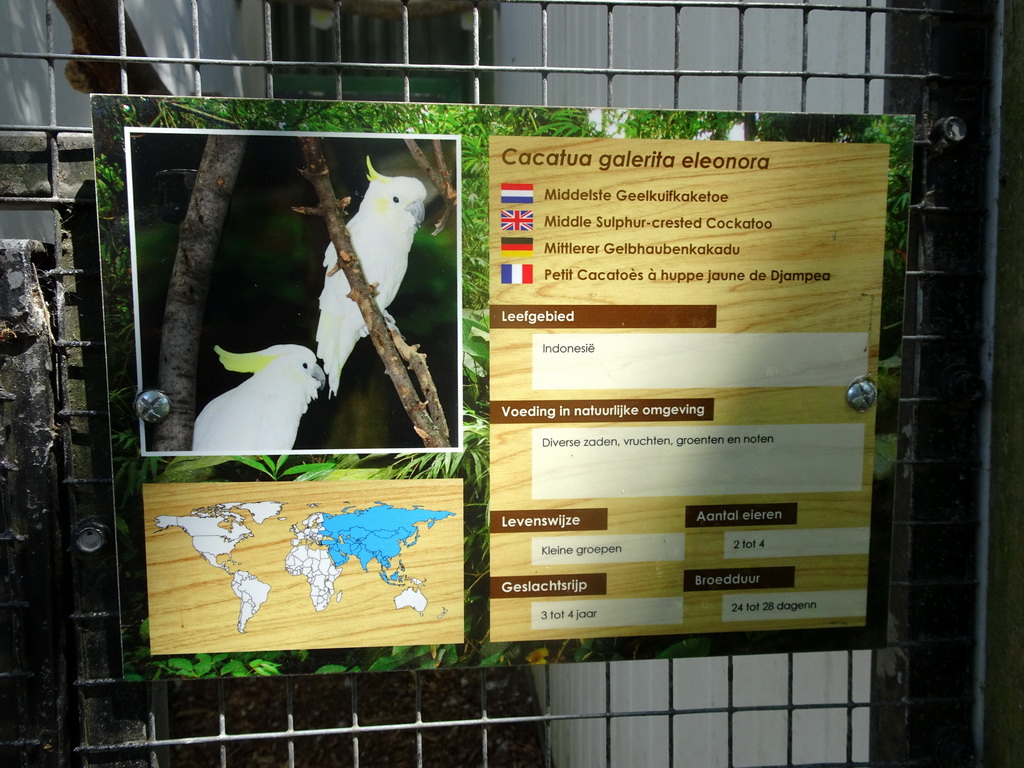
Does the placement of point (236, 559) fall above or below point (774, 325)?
below

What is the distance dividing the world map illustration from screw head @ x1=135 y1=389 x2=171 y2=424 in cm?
19

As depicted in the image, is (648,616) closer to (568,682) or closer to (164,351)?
(164,351)

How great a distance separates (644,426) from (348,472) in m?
0.58

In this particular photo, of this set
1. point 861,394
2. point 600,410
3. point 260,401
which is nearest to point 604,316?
point 600,410

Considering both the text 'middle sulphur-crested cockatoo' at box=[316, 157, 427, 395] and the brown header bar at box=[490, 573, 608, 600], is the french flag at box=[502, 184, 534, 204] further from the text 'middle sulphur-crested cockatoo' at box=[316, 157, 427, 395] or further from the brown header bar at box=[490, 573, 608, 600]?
the brown header bar at box=[490, 573, 608, 600]

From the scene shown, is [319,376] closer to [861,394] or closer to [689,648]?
[689,648]

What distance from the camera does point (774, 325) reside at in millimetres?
1480

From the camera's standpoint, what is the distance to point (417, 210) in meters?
1.39

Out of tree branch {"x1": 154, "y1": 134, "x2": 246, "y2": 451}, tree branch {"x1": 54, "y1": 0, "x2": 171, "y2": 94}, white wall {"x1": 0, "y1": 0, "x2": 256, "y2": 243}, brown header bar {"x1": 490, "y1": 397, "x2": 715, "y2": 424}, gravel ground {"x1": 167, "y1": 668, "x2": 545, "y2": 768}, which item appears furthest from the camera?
gravel ground {"x1": 167, "y1": 668, "x2": 545, "y2": 768}

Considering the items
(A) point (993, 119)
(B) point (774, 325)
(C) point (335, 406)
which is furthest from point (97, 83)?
(A) point (993, 119)

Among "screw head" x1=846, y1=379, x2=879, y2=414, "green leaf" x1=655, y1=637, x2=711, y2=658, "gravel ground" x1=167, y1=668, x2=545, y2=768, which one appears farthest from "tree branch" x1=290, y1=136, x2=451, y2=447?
"gravel ground" x1=167, y1=668, x2=545, y2=768

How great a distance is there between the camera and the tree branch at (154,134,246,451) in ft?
4.44

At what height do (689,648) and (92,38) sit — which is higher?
(92,38)

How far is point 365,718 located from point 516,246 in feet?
15.7
